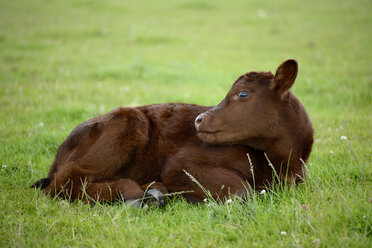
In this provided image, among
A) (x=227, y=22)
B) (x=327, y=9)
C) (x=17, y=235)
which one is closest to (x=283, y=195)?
(x=17, y=235)

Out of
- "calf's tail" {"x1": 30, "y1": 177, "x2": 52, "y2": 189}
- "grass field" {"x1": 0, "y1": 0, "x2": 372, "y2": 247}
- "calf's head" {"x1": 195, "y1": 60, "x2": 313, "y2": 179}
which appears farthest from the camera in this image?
"calf's tail" {"x1": 30, "y1": 177, "x2": 52, "y2": 189}

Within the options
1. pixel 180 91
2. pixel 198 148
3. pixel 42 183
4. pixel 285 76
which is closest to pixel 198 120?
pixel 198 148

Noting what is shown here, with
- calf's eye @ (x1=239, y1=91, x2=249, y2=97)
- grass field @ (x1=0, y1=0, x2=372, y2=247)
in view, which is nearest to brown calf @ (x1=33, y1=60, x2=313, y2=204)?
calf's eye @ (x1=239, y1=91, x2=249, y2=97)

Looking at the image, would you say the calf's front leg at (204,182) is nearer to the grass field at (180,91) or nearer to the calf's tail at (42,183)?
the grass field at (180,91)

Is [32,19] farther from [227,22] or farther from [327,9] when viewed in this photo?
[327,9]

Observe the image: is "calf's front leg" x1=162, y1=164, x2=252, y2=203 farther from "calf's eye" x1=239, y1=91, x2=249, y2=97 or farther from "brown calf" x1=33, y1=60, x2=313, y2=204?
"calf's eye" x1=239, y1=91, x2=249, y2=97

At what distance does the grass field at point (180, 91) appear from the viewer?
3.14 meters

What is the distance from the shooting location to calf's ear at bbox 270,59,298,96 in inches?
144

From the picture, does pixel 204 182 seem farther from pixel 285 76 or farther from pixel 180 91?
pixel 180 91

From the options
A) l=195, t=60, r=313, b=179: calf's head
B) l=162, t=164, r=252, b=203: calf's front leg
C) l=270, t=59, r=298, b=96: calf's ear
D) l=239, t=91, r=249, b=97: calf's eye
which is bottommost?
l=162, t=164, r=252, b=203: calf's front leg

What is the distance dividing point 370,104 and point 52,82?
7.17 meters

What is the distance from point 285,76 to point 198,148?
1.10m

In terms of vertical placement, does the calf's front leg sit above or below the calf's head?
below

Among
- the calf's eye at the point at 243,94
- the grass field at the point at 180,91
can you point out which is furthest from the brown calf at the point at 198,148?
the grass field at the point at 180,91
